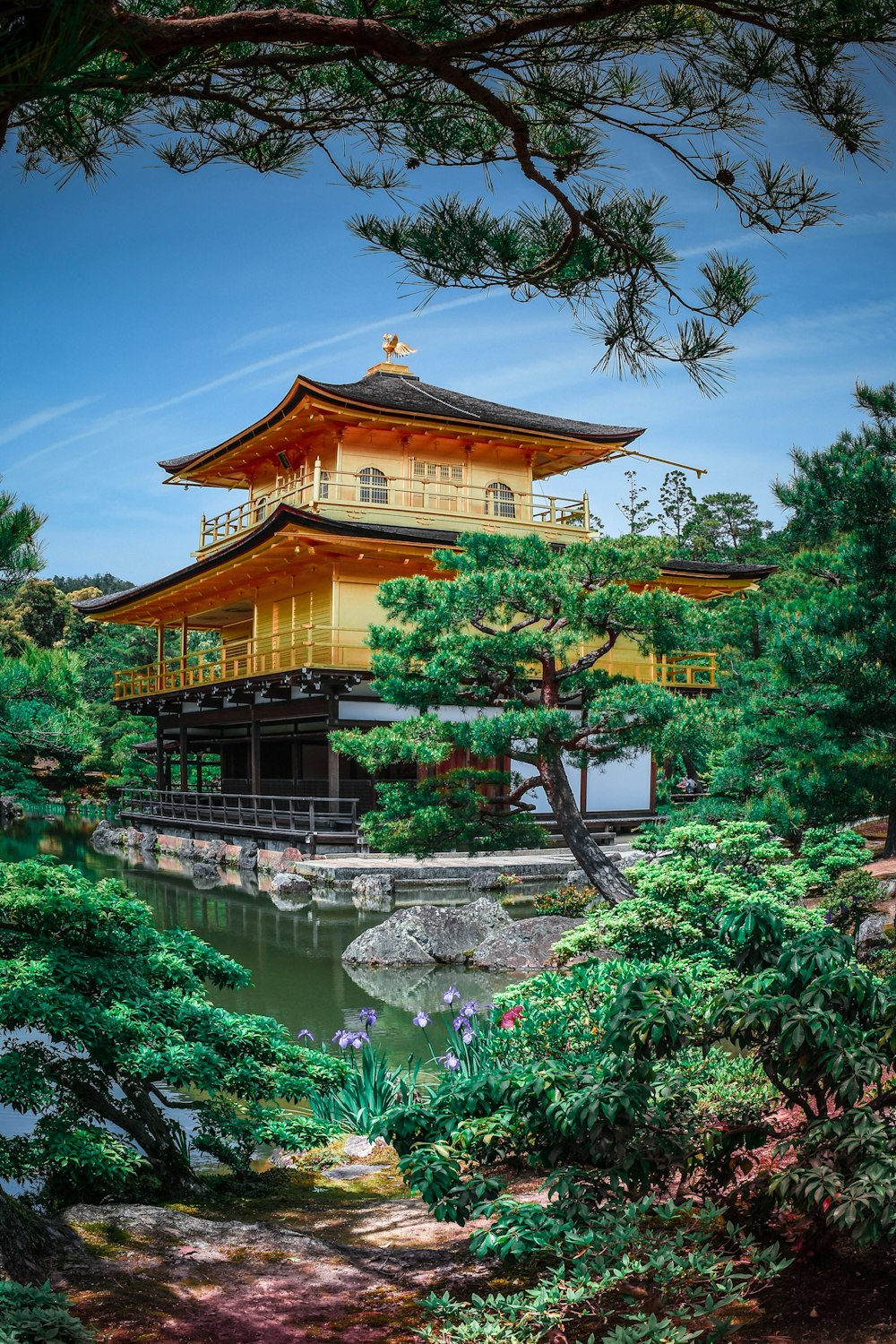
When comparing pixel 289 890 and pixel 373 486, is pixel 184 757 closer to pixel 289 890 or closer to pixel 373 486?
pixel 373 486

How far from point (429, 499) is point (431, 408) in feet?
6.18

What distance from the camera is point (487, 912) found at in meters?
11.4

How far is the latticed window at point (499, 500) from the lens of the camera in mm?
23828

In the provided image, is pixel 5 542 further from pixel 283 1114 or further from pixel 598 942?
pixel 598 942

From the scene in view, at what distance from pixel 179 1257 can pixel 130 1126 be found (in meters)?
0.88

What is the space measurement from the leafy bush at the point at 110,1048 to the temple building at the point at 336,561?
13914 millimetres

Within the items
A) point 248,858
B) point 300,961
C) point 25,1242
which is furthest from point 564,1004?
point 248,858

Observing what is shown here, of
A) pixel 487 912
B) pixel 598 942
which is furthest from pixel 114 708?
pixel 598 942

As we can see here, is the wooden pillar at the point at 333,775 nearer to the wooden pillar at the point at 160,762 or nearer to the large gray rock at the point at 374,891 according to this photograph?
the large gray rock at the point at 374,891

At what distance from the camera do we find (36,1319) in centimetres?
262

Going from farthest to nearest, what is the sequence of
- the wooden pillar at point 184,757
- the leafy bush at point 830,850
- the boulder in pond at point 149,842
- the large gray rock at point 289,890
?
1. the wooden pillar at point 184,757
2. the boulder in pond at point 149,842
3. the large gray rock at point 289,890
4. the leafy bush at point 830,850

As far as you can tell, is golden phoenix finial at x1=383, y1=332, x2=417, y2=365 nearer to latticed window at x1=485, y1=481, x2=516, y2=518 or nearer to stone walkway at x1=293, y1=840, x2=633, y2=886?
latticed window at x1=485, y1=481, x2=516, y2=518

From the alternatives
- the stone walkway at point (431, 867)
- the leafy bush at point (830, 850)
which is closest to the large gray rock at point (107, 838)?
the stone walkway at point (431, 867)

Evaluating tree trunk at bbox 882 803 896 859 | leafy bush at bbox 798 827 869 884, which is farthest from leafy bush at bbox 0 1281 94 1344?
tree trunk at bbox 882 803 896 859
